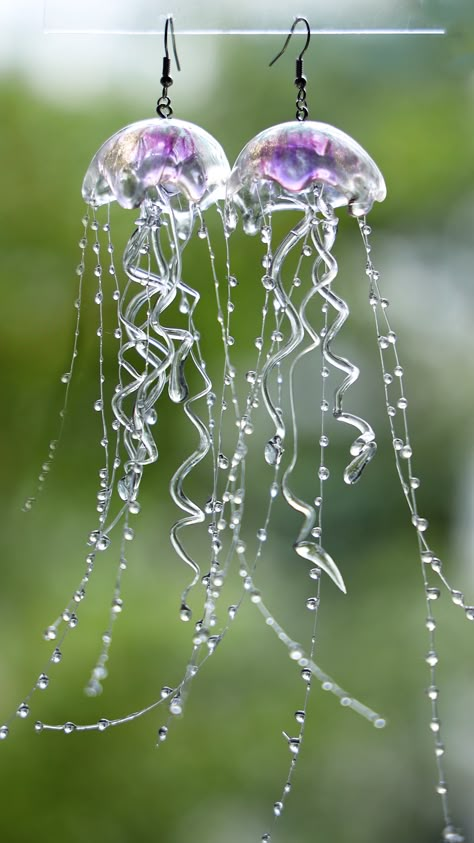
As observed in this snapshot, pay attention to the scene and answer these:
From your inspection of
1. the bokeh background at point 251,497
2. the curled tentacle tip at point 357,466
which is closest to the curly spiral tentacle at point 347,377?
the curled tentacle tip at point 357,466

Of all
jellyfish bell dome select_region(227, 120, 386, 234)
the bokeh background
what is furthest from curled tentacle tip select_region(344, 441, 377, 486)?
the bokeh background

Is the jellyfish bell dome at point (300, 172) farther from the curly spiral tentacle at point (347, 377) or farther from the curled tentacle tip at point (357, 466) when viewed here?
the curled tentacle tip at point (357, 466)

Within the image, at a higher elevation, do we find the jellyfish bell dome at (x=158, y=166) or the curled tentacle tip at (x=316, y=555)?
the jellyfish bell dome at (x=158, y=166)

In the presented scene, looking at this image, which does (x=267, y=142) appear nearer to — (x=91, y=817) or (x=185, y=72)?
(x=185, y=72)

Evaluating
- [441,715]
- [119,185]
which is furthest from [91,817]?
[119,185]

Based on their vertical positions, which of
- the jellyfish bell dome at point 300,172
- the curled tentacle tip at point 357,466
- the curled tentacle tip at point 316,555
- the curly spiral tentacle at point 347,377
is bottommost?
the curled tentacle tip at point 316,555

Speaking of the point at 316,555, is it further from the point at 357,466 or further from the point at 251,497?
the point at 251,497

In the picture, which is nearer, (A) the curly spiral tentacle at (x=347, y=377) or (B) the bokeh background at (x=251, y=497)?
(A) the curly spiral tentacle at (x=347, y=377)
